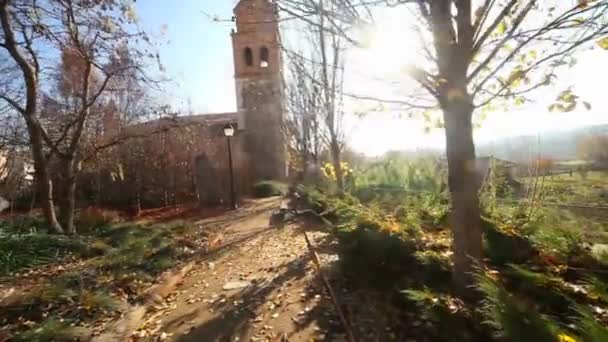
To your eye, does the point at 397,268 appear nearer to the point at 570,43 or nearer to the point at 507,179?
the point at 570,43

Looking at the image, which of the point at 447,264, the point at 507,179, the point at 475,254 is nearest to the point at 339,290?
the point at 447,264

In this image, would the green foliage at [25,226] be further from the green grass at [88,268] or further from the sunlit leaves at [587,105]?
the sunlit leaves at [587,105]

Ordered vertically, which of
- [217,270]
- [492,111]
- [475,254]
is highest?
[492,111]

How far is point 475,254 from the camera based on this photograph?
3.33 m

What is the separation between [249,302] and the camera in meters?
4.47

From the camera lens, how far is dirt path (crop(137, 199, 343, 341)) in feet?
12.1

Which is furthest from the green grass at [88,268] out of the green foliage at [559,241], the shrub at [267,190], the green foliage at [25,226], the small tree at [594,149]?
the shrub at [267,190]

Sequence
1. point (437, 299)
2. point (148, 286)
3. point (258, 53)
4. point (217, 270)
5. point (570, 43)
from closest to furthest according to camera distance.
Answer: point (437, 299) → point (570, 43) → point (148, 286) → point (217, 270) → point (258, 53)

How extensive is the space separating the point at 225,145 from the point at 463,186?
18.5 meters

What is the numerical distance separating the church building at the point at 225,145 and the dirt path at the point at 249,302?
5.67 m

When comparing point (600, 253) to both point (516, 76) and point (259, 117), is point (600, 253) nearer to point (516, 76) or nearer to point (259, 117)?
point (516, 76)

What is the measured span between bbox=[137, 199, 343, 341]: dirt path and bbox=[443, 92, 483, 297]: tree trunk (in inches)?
53.0

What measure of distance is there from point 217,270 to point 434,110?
412 cm

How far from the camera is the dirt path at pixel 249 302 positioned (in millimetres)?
3676
